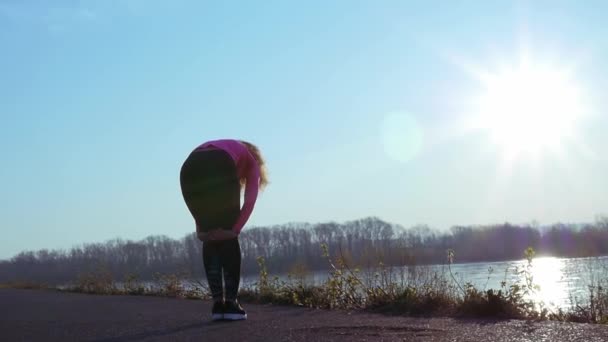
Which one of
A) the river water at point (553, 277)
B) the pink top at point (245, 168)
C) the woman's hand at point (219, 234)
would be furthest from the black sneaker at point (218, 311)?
the river water at point (553, 277)

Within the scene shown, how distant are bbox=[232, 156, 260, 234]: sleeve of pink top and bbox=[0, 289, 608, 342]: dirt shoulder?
777 mm

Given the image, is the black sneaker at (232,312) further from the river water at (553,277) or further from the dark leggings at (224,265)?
the river water at (553,277)

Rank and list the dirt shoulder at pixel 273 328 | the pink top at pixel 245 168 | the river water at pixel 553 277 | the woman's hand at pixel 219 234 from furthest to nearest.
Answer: the river water at pixel 553 277 < the pink top at pixel 245 168 < the woman's hand at pixel 219 234 < the dirt shoulder at pixel 273 328

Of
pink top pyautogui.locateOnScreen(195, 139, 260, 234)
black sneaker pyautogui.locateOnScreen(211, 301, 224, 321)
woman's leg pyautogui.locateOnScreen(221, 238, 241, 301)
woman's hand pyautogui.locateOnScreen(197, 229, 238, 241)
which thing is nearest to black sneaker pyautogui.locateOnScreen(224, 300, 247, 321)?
black sneaker pyautogui.locateOnScreen(211, 301, 224, 321)

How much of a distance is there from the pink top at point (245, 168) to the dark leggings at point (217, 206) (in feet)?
0.22

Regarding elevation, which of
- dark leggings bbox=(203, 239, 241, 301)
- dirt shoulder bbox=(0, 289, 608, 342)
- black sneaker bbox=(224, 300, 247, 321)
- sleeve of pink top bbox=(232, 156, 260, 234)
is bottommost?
dirt shoulder bbox=(0, 289, 608, 342)

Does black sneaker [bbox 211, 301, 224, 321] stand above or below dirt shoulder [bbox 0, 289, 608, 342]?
above

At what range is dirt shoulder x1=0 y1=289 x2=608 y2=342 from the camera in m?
3.83

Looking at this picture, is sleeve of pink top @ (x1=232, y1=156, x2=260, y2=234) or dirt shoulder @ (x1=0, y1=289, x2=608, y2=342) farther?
sleeve of pink top @ (x1=232, y1=156, x2=260, y2=234)

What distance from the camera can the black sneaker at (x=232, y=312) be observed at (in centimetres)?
500

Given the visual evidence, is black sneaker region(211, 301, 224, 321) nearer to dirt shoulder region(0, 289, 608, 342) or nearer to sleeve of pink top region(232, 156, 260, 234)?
dirt shoulder region(0, 289, 608, 342)

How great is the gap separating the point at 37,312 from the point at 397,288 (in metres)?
3.74

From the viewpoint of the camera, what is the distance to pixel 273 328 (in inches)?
173

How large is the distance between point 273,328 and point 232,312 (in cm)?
73
